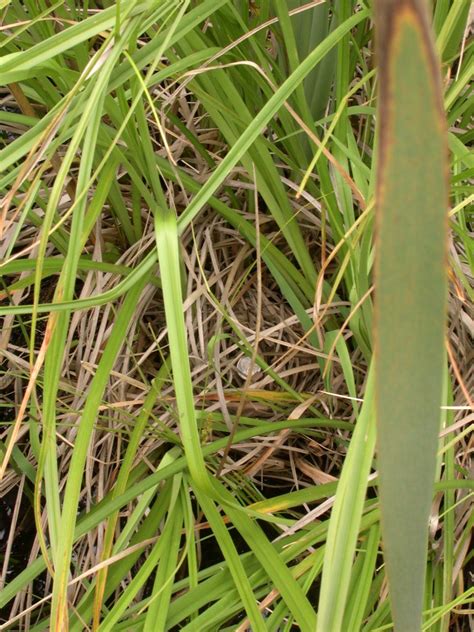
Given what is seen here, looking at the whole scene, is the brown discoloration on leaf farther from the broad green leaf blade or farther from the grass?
the grass

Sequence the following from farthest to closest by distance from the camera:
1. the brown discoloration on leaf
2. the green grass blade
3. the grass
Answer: the grass < the green grass blade < the brown discoloration on leaf

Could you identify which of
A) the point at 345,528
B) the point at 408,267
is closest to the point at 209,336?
the point at 345,528

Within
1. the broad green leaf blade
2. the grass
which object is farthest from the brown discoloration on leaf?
the grass

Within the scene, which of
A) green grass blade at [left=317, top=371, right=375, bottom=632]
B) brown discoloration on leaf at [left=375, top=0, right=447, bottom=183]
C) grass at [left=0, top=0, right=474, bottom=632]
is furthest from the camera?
grass at [left=0, top=0, right=474, bottom=632]

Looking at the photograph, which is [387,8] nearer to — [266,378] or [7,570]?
[266,378]

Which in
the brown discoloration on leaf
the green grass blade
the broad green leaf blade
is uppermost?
the brown discoloration on leaf

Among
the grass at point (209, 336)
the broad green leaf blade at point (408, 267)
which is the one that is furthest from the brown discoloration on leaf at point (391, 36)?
the grass at point (209, 336)

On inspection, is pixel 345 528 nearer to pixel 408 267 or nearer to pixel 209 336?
pixel 408 267

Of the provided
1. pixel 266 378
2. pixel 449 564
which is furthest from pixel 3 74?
pixel 449 564
